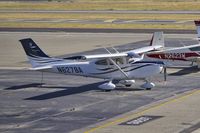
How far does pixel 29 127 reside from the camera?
A: 1152 inches

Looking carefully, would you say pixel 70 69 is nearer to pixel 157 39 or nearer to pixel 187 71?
pixel 157 39

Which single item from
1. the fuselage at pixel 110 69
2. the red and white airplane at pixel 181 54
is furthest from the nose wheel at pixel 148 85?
the red and white airplane at pixel 181 54

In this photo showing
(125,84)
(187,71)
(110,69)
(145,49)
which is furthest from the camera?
(187,71)

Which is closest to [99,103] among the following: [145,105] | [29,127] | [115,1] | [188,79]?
[145,105]

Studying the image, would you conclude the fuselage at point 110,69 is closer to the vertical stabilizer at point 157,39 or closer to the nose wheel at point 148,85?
the nose wheel at point 148,85

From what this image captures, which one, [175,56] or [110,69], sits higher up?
[110,69]

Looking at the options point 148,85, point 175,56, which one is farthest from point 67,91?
point 175,56

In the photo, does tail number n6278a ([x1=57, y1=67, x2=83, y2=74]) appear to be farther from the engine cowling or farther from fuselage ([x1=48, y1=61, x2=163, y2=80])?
the engine cowling

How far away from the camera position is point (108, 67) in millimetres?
38781

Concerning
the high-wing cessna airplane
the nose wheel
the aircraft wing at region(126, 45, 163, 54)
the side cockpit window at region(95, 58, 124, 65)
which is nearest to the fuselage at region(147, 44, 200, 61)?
the aircraft wing at region(126, 45, 163, 54)

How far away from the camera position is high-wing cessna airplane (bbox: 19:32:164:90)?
1503 inches

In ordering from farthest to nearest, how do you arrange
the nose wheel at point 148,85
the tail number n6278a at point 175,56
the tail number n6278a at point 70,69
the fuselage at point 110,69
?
the tail number n6278a at point 175,56, the tail number n6278a at point 70,69, the nose wheel at point 148,85, the fuselage at point 110,69

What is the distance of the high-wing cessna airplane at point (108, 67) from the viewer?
38.2m

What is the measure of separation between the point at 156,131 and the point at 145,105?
6273 millimetres
